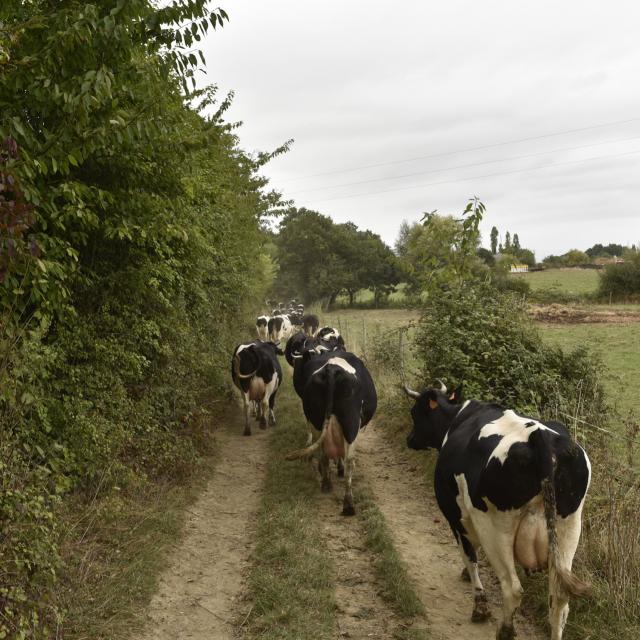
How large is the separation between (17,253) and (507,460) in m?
3.93

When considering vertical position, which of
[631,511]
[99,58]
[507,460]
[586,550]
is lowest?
[586,550]

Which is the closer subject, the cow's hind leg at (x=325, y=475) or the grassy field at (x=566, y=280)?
the cow's hind leg at (x=325, y=475)

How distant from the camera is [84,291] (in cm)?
684

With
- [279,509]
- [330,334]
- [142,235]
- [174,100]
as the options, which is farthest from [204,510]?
[330,334]

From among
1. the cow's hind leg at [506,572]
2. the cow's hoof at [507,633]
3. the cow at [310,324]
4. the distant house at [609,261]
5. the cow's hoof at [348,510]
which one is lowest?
the cow's hoof at [348,510]

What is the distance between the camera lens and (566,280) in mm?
54781

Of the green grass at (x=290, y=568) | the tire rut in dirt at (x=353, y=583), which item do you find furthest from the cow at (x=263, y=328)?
the tire rut in dirt at (x=353, y=583)

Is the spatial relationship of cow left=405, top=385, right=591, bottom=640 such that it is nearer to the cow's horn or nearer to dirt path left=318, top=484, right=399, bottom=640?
dirt path left=318, top=484, right=399, bottom=640

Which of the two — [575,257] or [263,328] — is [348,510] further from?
[575,257]

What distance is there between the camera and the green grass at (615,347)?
11930 mm

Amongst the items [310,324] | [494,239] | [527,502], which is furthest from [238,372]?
[494,239]

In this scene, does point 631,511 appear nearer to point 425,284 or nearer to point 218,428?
point 425,284

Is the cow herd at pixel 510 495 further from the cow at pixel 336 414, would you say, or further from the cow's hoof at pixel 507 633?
the cow at pixel 336 414

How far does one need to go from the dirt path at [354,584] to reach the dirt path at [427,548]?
1.35ft
